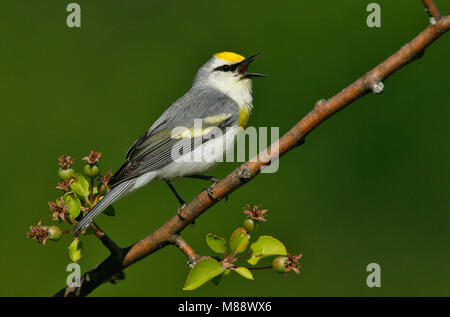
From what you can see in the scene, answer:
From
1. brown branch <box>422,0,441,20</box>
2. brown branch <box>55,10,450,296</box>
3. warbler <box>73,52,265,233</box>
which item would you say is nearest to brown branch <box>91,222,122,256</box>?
brown branch <box>55,10,450,296</box>

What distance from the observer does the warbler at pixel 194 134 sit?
2.02 meters

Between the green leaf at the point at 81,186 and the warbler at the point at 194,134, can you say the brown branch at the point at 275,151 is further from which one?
the warbler at the point at 194,134

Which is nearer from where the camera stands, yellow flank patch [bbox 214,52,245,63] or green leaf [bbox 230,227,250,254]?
green leaf [bbox 230,227,250,254]

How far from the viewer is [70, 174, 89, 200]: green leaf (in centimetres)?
129

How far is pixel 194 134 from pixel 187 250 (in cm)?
88

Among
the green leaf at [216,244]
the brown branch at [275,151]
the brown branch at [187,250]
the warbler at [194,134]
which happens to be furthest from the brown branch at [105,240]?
the warbler at [194,134]

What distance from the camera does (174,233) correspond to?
1.30 m

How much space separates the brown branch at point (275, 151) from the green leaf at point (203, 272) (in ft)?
0.54

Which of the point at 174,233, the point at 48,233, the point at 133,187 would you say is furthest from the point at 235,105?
the point at 48,233

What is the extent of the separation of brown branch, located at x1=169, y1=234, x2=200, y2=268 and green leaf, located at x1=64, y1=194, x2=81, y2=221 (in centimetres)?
24

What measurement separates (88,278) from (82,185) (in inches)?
9.2

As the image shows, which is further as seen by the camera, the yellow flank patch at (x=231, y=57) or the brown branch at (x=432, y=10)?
the yellow flank patch at (x=231, y=57)

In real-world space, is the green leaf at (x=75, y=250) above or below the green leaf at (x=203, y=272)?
above

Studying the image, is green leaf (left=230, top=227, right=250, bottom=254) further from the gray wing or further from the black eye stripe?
the black eye stripe
